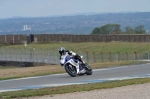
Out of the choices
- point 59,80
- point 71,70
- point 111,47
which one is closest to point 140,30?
point 111,47

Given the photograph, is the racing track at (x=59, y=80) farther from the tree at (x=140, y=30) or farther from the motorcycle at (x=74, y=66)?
the tree at (x=140, y=30)

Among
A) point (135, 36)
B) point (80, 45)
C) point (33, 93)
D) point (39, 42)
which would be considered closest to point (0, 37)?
point (39, 42)

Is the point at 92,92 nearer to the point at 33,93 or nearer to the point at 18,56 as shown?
the point at 33,93

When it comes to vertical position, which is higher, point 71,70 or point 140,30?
point 71,70

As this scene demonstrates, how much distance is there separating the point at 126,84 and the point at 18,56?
40530 millimetres

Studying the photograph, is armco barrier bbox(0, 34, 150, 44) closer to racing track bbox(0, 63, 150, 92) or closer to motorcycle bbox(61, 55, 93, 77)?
motorcycle bbox(61, 55, 93, 77)

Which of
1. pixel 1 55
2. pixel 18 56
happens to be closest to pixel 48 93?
pixel 18 56

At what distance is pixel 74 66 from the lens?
2364 centimetres

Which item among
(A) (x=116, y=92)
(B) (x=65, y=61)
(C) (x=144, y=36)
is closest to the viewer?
(A) (x=116, y=92)

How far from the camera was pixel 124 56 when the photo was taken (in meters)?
43.5

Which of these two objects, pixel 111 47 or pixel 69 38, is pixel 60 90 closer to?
pixel 111 47

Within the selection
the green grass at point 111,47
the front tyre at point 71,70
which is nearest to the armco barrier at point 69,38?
the green grass at point 111,47

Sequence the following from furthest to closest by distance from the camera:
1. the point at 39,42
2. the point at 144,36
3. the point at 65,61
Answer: the point at 39,42, the point at 144,36, the point at 65,61

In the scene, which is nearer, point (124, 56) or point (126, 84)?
point (126, 84)
